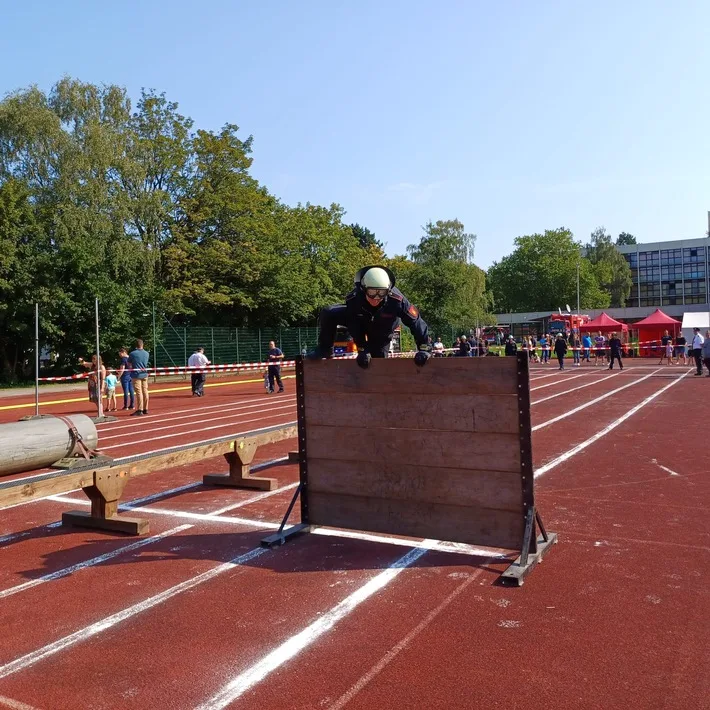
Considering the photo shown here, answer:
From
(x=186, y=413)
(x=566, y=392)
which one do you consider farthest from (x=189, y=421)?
(x=566, y=392)

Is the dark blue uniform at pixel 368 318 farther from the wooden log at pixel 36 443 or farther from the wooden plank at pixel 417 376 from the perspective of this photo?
the wooden log at pixel 36 443

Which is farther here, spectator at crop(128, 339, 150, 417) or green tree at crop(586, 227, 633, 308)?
green tree at crop(586, 227, 633, 308)

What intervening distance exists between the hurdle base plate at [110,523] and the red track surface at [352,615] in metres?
0.12

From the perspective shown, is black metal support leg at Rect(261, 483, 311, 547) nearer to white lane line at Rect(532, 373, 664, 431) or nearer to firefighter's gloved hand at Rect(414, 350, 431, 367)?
firefighter's gloved hand at Rect(414, 350, 431, 367)

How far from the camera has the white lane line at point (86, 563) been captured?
490 cm

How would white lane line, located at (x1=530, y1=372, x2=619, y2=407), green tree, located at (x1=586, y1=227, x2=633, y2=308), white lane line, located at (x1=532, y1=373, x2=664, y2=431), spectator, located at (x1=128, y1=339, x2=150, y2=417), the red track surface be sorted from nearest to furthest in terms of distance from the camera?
the red track surface < white lane line, located at (x1=532, y1=373, x2=664, y2=431) < white lane line, located at (x1=530, y1=372, x2=619, y2=407) < spectator, located at (x1=128, y1=339, x2=150, y2=417) < green tree, located at (x1=586, y1=227, x2=633, y2=308)

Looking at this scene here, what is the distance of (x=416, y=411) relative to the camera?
17.6ft

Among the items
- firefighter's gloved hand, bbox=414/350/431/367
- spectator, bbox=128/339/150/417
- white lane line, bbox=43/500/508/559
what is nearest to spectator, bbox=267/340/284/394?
spectator, bbox=128/339/150/417

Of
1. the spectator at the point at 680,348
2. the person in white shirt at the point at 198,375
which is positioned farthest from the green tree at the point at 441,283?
the person in white shirt at the point at 198,375

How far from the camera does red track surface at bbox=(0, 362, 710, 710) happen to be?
11.0 ft

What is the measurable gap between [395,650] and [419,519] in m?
1.74

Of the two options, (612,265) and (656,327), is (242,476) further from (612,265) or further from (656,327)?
(612,265)

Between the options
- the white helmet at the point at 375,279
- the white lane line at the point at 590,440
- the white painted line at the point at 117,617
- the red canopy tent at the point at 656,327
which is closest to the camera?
the white painted line at the point at 117,617

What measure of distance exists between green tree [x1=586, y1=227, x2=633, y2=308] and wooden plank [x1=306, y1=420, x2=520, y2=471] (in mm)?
111217
